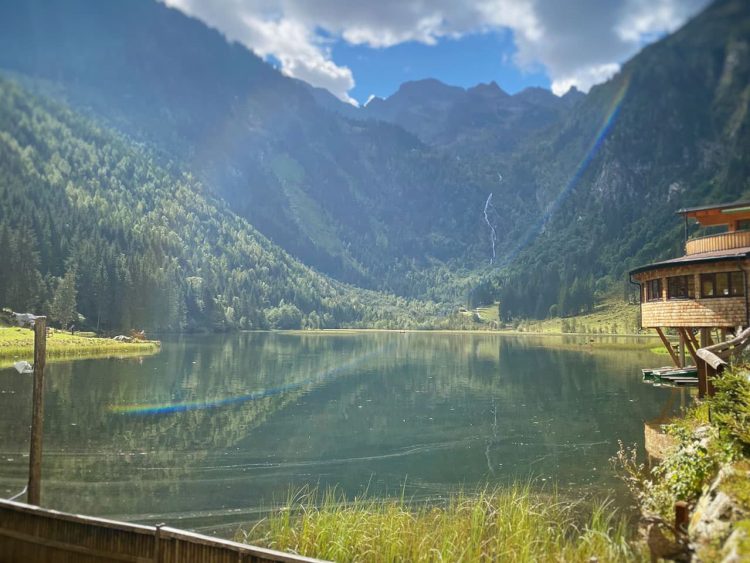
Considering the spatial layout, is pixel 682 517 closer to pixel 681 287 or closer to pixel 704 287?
pixel 704 287

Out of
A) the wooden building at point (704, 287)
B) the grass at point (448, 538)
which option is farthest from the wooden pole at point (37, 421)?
the wooden building at point (704, 287)

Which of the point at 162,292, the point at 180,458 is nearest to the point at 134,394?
the point at 180,458

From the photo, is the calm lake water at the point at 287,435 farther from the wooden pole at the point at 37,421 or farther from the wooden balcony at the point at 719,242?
the wooden balcony at the point at 719,242

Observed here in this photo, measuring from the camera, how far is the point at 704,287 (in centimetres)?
3089

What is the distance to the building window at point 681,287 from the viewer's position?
104ft

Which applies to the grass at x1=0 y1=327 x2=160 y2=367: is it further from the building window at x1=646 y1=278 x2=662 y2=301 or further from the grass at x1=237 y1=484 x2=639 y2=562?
the building window at x1=646 y1=278 x2=662 y2=301

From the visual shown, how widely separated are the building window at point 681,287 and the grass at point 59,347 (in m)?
66.6

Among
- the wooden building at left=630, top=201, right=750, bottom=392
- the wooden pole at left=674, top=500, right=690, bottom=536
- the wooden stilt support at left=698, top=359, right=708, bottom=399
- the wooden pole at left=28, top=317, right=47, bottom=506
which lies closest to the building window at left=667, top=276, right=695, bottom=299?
the wooden building at left=630, top=201, right=750, bottom=392

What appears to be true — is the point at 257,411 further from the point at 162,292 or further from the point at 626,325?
the point at 626,325

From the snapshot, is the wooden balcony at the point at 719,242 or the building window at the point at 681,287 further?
the building window at the point at 681,287

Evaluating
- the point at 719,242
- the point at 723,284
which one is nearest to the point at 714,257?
the point at 723,284

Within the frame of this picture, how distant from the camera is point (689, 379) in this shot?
31859mm

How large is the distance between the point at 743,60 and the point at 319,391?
130651 mm

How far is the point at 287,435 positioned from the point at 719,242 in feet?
94.9
